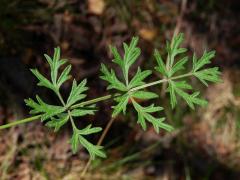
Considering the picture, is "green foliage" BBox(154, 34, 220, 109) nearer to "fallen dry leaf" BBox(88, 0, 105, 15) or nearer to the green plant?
the green plant

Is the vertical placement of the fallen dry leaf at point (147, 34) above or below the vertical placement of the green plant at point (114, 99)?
above

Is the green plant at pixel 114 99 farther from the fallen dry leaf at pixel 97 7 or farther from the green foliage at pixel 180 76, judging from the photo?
the fallen dry leaf at pixel 97 7

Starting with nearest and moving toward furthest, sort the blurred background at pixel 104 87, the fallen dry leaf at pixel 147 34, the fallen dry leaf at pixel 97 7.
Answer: the blurred background at pixel 104 87 < the fallen dry leaf at pixel 97 7 < the fallen dry leaf at pixel 147 34

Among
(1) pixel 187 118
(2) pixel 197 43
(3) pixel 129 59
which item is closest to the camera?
(3) pixel 129 59

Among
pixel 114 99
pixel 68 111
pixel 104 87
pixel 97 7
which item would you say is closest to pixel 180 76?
pixel 114 99

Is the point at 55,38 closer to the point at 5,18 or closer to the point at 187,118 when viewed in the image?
the point at 5,18

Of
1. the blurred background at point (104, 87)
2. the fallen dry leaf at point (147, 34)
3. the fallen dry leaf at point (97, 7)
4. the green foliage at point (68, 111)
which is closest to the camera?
the green foliage at point (68, 111)

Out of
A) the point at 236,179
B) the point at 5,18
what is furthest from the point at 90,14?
the point at 236,179

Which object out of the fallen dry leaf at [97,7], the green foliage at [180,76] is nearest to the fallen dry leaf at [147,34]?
the fallen dry leaf at [97,7]
